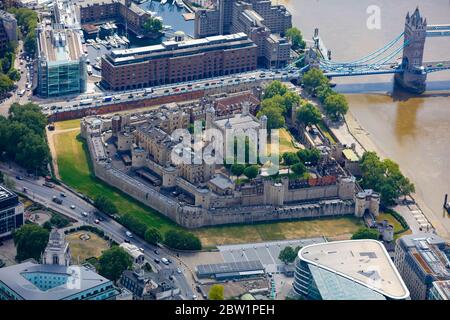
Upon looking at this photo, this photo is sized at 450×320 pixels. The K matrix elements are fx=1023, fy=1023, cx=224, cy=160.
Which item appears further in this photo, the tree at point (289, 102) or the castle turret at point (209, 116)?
the tree at point (289, 102)

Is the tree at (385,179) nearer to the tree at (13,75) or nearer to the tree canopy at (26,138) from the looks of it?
the tree canopy at (26,138)

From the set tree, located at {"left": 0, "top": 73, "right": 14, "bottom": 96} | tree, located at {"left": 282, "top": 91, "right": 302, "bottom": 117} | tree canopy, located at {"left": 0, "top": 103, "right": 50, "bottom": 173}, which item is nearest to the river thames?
tree, located at {"left": 282, "top": 91, "right": 302, "bottom": 117}

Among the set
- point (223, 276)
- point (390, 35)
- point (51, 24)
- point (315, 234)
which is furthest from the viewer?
point (390, 35)

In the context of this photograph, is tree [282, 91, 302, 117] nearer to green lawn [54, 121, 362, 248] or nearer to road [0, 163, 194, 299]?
green lawn [54, 121, 362, 248]

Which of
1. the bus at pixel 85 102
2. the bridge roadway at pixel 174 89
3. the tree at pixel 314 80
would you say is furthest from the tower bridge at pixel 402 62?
the bus at pixel 85 102
